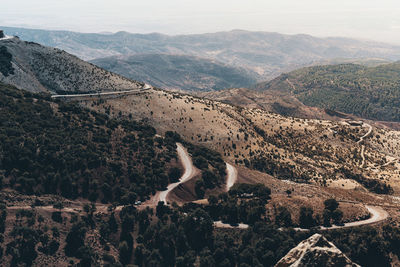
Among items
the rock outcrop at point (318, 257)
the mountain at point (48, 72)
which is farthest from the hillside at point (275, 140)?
the rock outcrop at point (318, 257)

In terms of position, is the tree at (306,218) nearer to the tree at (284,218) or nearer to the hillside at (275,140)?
the tree at (284,218)

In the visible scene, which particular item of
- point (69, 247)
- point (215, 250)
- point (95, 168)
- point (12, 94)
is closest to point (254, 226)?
point (215, 250)

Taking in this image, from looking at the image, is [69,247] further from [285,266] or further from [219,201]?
[285,266]

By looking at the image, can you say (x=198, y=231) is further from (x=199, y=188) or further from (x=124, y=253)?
(x=199, y=188)

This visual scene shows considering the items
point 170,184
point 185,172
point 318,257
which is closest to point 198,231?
point 170,184

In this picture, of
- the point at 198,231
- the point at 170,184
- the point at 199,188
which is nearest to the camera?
the point at 198,231
